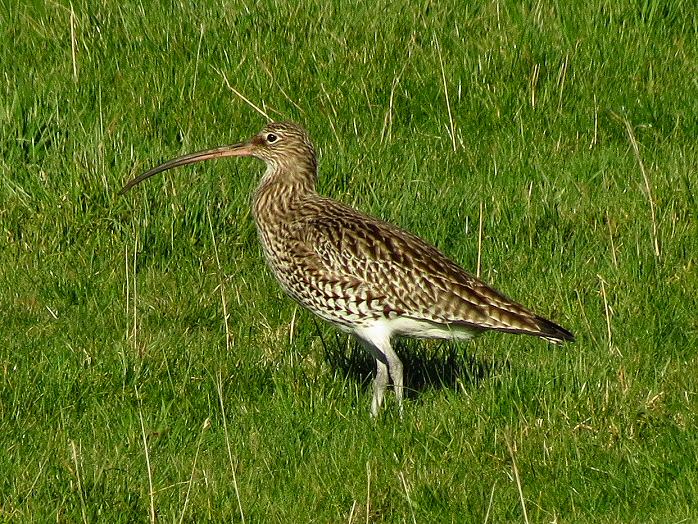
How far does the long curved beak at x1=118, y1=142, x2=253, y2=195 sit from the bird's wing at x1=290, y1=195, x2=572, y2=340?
2.86 ft

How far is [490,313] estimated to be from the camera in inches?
259

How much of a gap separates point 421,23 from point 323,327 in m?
3.43

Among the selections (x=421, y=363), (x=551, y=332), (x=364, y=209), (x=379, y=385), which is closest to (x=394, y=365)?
(x=379, y=385)

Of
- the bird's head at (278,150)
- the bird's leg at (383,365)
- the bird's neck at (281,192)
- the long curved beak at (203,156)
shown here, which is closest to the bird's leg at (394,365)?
the bird's leg at (383,365)

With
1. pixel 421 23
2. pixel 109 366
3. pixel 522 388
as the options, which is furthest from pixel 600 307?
pixel 421 23

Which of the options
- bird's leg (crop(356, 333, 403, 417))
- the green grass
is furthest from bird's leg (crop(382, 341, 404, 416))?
the green grass

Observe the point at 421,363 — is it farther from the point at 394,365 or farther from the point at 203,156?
the point at 203,156

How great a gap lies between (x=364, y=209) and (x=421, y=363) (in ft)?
4.65

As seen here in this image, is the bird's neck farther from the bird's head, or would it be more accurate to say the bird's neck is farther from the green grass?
the green grass

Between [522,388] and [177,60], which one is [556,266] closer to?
[522,388]

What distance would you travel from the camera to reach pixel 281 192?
24.4ft

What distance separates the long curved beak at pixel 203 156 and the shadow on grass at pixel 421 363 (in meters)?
1.12

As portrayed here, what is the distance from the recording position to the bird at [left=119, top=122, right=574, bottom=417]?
661cm

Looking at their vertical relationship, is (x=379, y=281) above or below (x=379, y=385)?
above
